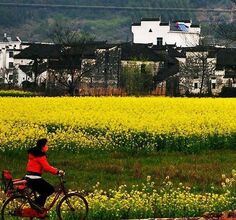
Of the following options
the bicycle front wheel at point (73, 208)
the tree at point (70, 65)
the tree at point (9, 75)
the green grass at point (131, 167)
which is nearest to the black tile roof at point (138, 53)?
the tree at point (70, 65)

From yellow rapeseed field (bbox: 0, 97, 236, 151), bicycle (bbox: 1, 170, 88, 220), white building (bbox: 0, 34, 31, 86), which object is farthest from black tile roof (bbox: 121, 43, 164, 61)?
bicycle (bbox: 1, 170, 88, 220)

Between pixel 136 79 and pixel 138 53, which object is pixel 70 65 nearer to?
pixel 136 79

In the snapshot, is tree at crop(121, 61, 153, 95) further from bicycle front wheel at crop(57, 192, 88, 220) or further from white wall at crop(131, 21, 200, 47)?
bicycle front wheel at crop(57, 192, 88, 220)

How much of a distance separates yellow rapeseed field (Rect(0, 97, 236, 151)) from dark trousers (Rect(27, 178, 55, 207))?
9961 millimetres

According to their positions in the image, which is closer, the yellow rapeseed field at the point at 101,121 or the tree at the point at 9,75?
the yellow rapeseed field at the point at 101,121

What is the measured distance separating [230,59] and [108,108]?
44.5m

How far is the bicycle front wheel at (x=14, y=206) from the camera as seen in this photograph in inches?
444

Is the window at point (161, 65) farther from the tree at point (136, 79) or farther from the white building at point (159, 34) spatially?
the white building at point (159, 34)

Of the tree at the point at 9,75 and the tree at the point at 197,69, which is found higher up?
the tree at the point at 197,69

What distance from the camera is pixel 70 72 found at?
64625 mm

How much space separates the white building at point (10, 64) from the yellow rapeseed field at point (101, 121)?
155 ft

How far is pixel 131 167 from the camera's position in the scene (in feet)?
64.6

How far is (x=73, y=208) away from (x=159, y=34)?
332ft

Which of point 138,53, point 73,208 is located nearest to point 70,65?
point 138,53
